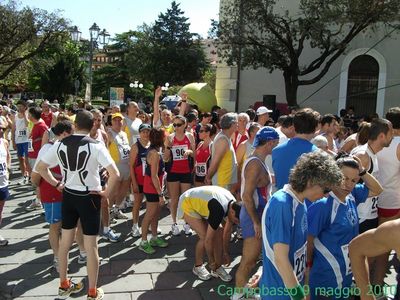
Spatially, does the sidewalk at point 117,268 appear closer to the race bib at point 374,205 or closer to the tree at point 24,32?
the race bib at point 374,205

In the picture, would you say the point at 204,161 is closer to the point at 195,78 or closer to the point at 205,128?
the point at 205,128

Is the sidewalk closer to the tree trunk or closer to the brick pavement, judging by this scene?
the brick pavement

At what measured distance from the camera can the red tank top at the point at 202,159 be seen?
21.3ft

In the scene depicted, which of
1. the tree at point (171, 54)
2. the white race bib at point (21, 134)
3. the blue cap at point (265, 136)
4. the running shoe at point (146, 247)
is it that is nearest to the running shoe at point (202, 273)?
the running shoe at point (146, 247)

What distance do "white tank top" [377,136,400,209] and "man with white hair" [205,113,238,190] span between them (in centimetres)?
192

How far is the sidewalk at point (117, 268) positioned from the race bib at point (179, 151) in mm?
1203

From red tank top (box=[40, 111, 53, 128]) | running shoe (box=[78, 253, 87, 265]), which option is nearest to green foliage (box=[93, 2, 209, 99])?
red tank top (box=[40, 111, 53, 128])

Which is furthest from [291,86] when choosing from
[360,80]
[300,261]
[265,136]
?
[300,261]

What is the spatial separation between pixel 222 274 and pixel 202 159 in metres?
2.22

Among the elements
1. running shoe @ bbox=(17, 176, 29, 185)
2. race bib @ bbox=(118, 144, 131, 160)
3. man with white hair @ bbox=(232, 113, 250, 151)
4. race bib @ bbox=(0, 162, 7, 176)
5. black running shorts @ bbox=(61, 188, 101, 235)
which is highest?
man with white hair @ bbox=(232, 113, 250, 151)

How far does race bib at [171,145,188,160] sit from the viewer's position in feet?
20.6

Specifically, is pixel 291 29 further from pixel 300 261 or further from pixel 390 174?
pixel 300 261

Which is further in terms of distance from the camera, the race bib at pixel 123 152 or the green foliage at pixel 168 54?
the green foliage at pixel 168 54

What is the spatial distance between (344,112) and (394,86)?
574cm
